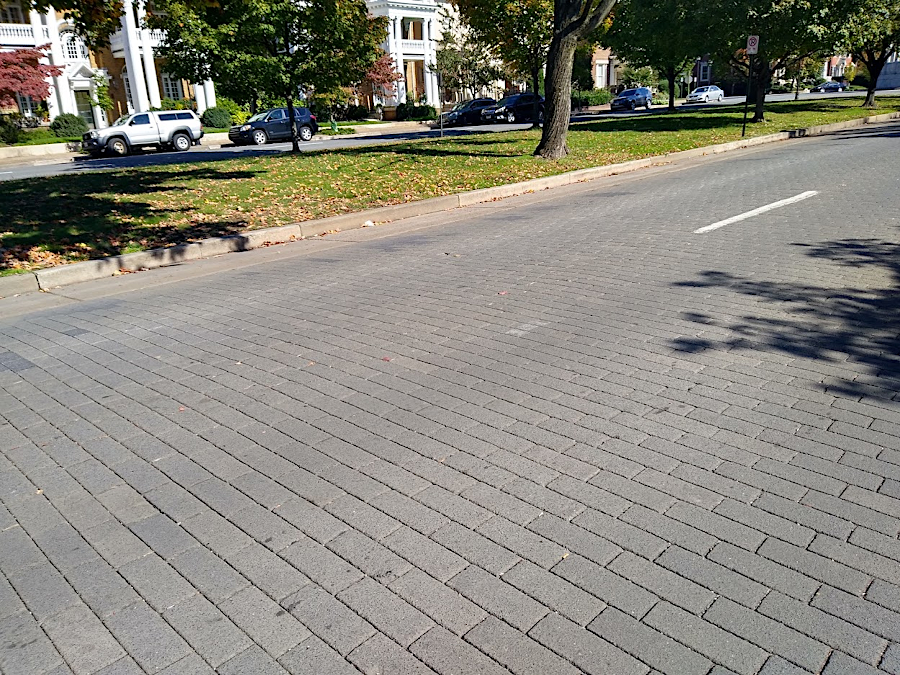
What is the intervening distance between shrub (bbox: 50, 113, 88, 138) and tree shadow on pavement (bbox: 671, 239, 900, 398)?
34.2m

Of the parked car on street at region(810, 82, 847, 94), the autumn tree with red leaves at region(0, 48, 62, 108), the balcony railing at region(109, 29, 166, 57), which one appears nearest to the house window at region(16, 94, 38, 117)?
the balcony railing at region(109, 29, 166, 57)

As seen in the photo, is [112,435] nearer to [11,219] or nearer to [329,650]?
[329,650]

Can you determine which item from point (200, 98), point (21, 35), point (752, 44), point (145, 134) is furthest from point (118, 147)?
point (752, 44)

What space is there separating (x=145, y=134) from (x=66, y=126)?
740 cm

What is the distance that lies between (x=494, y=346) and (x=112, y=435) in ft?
9.00

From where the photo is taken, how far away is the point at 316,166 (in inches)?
685

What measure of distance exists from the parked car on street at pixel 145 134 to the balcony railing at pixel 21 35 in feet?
35.8

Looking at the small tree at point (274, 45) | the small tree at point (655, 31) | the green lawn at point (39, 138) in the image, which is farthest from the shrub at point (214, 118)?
the small tree at point (655, 31)

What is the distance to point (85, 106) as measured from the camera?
132 feet

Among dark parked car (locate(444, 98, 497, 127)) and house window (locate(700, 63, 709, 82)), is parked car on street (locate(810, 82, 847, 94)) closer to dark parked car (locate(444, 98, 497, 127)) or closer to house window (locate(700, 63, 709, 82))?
house window (locate(700, 63, 709, 82))

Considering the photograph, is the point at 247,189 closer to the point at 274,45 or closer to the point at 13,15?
the point at 274,45

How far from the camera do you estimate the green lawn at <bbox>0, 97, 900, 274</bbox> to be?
10.4 meters

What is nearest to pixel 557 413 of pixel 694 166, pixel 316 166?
pixel 316 166

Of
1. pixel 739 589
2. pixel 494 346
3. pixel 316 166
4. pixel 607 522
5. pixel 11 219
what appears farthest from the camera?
pixel 316 166
